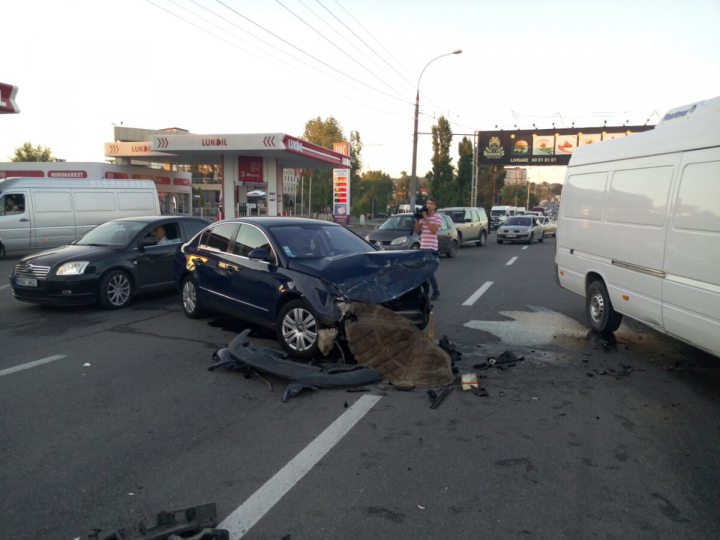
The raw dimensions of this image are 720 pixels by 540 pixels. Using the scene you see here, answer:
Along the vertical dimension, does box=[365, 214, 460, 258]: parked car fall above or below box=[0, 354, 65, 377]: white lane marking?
above

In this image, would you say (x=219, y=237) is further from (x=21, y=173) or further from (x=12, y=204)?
(x=21, y=173)

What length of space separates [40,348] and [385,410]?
4.67 m

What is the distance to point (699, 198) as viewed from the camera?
516cm

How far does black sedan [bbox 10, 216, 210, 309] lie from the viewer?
8.67 meters

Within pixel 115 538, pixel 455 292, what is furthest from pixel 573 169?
pixel 115 538

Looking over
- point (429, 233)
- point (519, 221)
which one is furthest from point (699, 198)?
point (519, 221)

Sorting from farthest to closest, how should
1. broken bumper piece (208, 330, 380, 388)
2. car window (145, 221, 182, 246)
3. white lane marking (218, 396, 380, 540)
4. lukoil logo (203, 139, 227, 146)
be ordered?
lukoil logo (203, 139, 227, 146) < car window (145, 221, 182, 246) < broken bumper piece (208, 330, 380, 388) < white lane marking (218, 396, 380, 540)

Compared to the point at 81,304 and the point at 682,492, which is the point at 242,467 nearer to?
the point at 682,492

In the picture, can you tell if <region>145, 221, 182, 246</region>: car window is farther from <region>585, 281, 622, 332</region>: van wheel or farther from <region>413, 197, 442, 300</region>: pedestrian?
<region>585, 281, 622, 332</region>: van wheel

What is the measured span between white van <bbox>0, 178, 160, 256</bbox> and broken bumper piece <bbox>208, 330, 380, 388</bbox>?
13.5 metres

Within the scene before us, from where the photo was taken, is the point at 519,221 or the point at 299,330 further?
the point at 519,221

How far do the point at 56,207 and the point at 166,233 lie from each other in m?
9.27

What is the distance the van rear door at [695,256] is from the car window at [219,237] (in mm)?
5428

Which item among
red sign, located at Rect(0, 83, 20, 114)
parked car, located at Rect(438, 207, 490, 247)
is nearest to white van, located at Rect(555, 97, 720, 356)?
red sign, located at Rect(0, 83, 20, 114)
